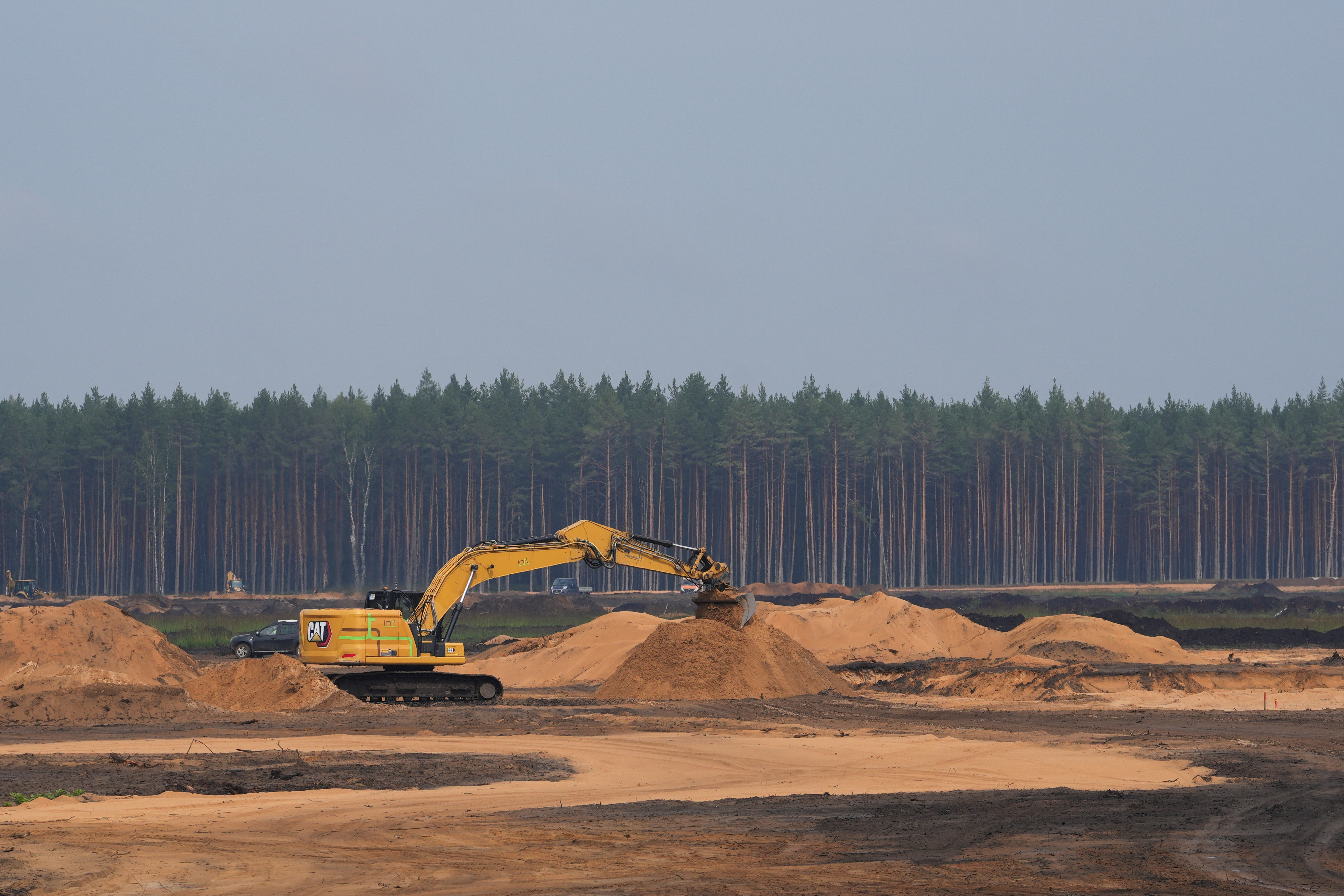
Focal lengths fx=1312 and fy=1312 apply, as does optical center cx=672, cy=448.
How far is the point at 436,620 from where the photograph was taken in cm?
2931

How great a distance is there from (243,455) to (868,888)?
336 ft

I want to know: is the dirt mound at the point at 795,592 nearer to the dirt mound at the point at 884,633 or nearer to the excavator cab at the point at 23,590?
the dirt mound at the point at 884,633

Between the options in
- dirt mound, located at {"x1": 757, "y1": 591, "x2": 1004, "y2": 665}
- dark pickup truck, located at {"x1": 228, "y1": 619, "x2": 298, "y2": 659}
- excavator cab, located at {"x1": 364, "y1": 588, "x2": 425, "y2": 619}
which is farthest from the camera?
dark pickup truck, located at {"x1": 228, "y1": 619, "x2": 298, "y2": 659}

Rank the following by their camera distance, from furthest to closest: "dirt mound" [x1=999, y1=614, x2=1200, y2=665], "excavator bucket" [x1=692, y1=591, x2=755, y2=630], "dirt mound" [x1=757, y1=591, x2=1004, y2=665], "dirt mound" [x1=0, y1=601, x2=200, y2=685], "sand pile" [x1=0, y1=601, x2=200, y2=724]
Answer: "dirt mound" [x1=757, y1=591, x2=1004, y2=665], "dirt mound" [x1=999, y1=614, x2=1200, y2=665], "dirt mound" [x1=0, y1=601, x2=200, y2=685], "excavator bucket" [x1=692, y1=591, x2=755, y2=630], "sand pile" [x1=0, y1=601, x2=200, y2=724]

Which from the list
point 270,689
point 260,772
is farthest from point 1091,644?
point 260,772

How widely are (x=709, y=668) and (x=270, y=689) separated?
9879 millimetres

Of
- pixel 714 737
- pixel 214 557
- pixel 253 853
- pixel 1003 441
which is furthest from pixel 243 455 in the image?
pixel 253 853

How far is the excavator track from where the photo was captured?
2941 centimetres

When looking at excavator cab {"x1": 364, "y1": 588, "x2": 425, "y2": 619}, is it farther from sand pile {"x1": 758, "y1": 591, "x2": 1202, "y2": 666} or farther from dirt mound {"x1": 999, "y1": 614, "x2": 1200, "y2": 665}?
dirt mound {"x1": 999, "y1": 614, "x2": 1200, "y2": 665}

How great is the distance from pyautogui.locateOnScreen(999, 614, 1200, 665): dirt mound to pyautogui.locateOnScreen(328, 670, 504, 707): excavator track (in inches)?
750

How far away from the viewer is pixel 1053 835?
44.1 ft

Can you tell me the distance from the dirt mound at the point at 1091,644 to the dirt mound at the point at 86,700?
25.9 meters

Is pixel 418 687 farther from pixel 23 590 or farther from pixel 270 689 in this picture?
pixel 23 590

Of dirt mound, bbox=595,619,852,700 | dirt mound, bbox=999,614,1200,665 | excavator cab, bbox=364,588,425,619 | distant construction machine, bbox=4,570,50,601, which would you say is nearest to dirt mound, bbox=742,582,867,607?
dirt mound, bbox=999,614,1200,665
